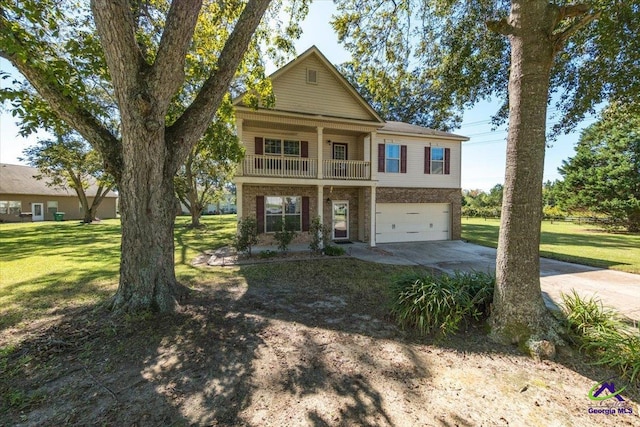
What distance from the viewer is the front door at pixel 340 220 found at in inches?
544

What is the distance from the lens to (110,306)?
501 centimetres

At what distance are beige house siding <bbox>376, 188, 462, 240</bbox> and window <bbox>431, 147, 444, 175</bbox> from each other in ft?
3.36

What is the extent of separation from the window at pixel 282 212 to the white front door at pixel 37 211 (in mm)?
32185

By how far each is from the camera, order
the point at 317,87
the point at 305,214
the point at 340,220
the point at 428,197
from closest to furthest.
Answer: the point at 317,87
the point at 305,214
the point at 340,220
the point at 428,197

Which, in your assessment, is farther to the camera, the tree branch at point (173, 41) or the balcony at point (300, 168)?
the balcony at point (300, 168)

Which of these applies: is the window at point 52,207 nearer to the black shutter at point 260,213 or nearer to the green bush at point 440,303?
the black shutter at point 260,213

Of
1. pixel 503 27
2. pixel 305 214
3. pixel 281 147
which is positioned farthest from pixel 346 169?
pixel 503 27

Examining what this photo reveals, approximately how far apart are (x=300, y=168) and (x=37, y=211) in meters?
33.9

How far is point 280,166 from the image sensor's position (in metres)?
12.2

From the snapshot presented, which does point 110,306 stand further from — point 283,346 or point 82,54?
point 82,54

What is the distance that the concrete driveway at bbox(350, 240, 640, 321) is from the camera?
20.0 feet

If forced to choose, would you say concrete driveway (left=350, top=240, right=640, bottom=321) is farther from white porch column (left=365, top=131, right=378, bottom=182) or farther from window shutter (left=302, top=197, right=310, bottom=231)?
white porch column (left=365, top=131, right=378, bottom=182)

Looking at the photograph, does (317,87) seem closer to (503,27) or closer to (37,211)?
(503,27)
